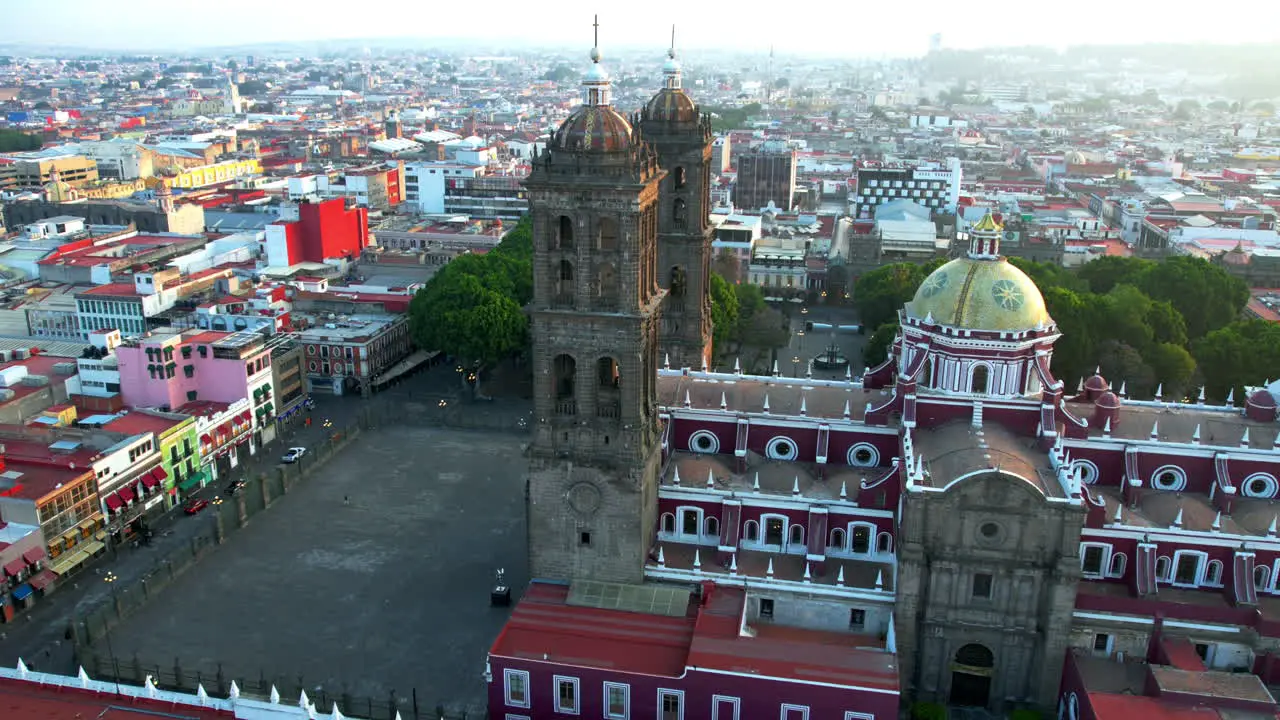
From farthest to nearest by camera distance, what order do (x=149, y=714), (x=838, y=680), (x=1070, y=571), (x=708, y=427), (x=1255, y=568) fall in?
(x=708, y=427)
(x=1255, y=568)
(x=1070, y=571)
(x=838, y=680)
(x=149, y=714)

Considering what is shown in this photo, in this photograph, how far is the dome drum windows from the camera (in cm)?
5356

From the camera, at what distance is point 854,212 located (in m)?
145

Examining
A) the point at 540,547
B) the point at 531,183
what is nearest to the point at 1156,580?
the point at 540,547

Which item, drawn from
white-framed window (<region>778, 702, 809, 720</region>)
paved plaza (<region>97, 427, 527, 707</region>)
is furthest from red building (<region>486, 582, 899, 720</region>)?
paved plaza (<region>97, 427, 527, 707</region>)

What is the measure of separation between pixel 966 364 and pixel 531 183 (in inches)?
914

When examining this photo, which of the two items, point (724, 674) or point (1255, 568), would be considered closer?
point (724, 674)

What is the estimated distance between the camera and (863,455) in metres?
52.2

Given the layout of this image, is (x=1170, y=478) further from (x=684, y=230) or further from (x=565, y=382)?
(x=565, y=382)

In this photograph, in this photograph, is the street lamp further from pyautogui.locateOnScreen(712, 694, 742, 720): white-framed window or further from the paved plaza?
pyautogui.locateOnScreen(712, 694, 742, 720): white-framed window

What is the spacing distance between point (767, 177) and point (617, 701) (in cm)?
12753

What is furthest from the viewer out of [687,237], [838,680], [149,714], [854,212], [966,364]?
[854,212]

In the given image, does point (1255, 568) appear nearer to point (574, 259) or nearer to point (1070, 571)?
point (1070, 571)

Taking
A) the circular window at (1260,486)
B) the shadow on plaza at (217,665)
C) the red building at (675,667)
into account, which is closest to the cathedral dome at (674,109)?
the red building at (675,667)

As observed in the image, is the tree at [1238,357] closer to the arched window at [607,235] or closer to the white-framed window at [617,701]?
the arched window at [607,235]
